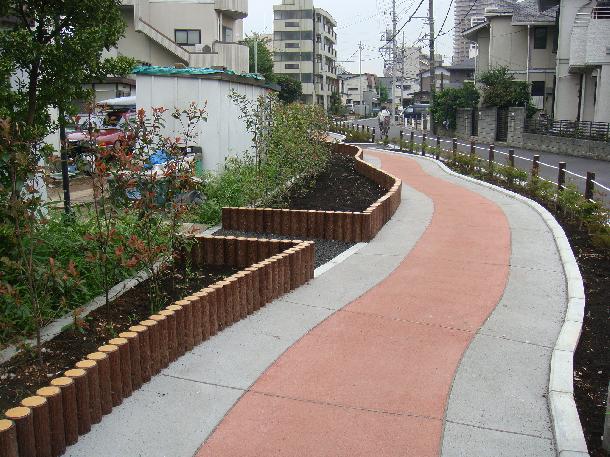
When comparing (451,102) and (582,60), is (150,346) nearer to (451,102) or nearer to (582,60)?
(582,60)

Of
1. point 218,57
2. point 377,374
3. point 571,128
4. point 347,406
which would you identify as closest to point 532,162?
point 571,128

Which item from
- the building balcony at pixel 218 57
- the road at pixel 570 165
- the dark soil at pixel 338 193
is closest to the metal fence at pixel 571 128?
the road at pixel 570 165

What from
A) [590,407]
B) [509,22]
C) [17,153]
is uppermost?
[509,22]

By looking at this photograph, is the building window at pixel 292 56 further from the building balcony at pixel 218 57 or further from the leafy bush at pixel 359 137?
the building balcony at pixel 218 57

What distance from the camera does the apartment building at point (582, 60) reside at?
31.6m

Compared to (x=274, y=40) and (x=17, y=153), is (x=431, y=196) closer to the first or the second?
(x=17, y=153)

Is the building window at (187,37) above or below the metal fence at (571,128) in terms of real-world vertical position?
above

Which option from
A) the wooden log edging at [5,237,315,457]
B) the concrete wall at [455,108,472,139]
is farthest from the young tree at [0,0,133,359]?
the concrete wall at [455,108,472,139]

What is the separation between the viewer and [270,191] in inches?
530

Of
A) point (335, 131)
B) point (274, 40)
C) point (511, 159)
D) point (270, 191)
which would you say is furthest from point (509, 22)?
point (274, 40)

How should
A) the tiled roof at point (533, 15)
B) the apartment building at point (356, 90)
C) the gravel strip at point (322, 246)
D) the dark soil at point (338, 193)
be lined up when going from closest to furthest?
the gravel strip at point (322, 246) < the dark soil at point (338, 193) < the tiled roof at point (533, 15) < the apartment building at point (356, 90)

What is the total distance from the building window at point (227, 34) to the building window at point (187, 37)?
1960mm

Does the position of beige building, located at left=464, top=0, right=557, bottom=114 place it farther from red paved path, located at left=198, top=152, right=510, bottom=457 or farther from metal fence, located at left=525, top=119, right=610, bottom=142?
red paved path, located at left=198, top=152, right=510, bottom=457

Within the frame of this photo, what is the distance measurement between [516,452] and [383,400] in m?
1.09
